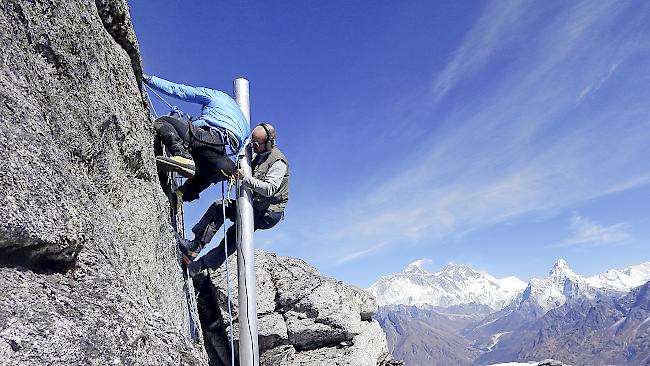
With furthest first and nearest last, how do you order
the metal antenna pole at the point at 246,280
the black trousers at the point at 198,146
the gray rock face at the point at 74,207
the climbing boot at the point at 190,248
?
the climbing boot at the point at 190,248 < the metal antenna pole at the point at 246,280 < the black trousers at the point at 198,146 < the gray rock face at the point at 74,207

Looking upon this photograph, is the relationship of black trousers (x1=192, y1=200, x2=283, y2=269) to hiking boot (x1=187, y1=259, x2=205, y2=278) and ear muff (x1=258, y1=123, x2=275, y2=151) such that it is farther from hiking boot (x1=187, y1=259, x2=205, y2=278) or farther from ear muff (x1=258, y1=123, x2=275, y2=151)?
ear muff (x1=258, y1=123, x2=275, y2=151)

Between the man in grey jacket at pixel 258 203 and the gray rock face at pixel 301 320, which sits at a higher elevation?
the man in grey jacket at pixel 258 203

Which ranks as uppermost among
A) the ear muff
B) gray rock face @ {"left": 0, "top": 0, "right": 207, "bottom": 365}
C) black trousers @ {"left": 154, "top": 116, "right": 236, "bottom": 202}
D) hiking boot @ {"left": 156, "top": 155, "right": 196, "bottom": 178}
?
the ear muff

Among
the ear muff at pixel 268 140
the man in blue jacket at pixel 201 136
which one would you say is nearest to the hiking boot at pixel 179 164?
the man in blue jacket at pixel 201 136

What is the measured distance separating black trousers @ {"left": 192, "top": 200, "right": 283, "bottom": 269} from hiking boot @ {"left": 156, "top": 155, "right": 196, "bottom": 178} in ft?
6.84

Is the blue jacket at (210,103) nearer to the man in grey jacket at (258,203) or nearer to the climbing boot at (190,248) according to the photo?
the man in grey jacket at (258,203)

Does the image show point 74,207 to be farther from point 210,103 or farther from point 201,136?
point 210,103

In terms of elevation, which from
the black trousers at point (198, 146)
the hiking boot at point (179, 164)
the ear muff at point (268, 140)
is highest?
the ear muff at point (268, 140)

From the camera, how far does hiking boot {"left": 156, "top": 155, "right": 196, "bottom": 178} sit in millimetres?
8867

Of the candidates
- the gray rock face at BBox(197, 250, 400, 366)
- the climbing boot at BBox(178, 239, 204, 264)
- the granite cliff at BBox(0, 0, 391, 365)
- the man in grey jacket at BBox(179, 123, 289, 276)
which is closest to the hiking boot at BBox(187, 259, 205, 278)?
the man in grey jacket at BBox(179, 123, 289, 276)

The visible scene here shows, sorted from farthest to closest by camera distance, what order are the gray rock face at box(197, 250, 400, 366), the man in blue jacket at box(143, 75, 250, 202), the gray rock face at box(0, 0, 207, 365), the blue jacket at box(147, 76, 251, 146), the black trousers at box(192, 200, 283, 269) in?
the gray rock face at box(197, 250, 400, 366)
the black trousers at box(192, 200, 283, 269)
the blue jacket at box(147, 76, 251, 146)
the man in blue jacket at box(143, 75, 250, 202)
the gray rock face at box(0, 0, 207, 365)

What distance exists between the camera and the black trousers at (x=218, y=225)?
10930mm

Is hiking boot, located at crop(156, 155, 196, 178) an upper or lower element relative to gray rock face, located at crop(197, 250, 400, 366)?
upper

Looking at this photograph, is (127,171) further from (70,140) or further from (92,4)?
(92,4)
